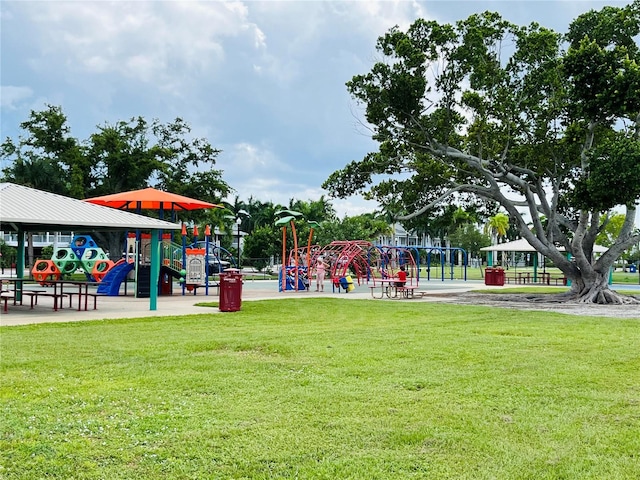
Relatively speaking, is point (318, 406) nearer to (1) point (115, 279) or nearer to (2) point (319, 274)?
(1) point (115, 279)

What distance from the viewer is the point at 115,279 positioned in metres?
22.3

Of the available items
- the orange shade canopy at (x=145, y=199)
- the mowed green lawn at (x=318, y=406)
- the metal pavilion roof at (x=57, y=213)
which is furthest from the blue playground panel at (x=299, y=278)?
the mowed green lawn at (x=318, y=406)

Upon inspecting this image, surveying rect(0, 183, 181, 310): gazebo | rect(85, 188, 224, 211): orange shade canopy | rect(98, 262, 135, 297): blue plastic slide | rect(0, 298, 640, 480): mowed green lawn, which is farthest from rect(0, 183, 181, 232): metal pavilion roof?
rect(98, 262, 135, 297): blue plastic slide

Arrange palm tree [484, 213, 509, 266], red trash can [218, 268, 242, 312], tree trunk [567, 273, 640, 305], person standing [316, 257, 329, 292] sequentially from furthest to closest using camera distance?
1. palm tree [484, 213, 509, 266]
2. person standing [316, 257, 329, 292]
3. tree trunk [567, 273, 640, 305]
4. red trash can [218, 268, 242, 312]

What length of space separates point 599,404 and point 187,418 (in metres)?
3.85

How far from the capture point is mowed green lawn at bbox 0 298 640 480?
4336 mm

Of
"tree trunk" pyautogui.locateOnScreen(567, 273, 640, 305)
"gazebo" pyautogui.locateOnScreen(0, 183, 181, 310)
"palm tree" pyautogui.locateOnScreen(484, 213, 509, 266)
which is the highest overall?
"palm tree" pyautogui.locateOnScreen(484, 213, 509, 266)

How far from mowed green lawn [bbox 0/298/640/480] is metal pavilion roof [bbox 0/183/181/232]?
3824 mm

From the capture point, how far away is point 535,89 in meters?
22.5

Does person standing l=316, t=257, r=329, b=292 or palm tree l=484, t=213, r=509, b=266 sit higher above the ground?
palm tree l=484, t=213, r=509, b=266

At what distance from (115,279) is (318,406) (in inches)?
709

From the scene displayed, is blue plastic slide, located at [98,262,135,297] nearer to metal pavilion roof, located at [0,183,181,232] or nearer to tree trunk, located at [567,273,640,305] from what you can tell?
metal pavilion roof, located at [0,183,181,232]

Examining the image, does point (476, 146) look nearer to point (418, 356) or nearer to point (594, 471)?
point (418, 356)

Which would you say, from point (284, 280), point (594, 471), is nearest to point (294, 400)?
point (594, 471)
